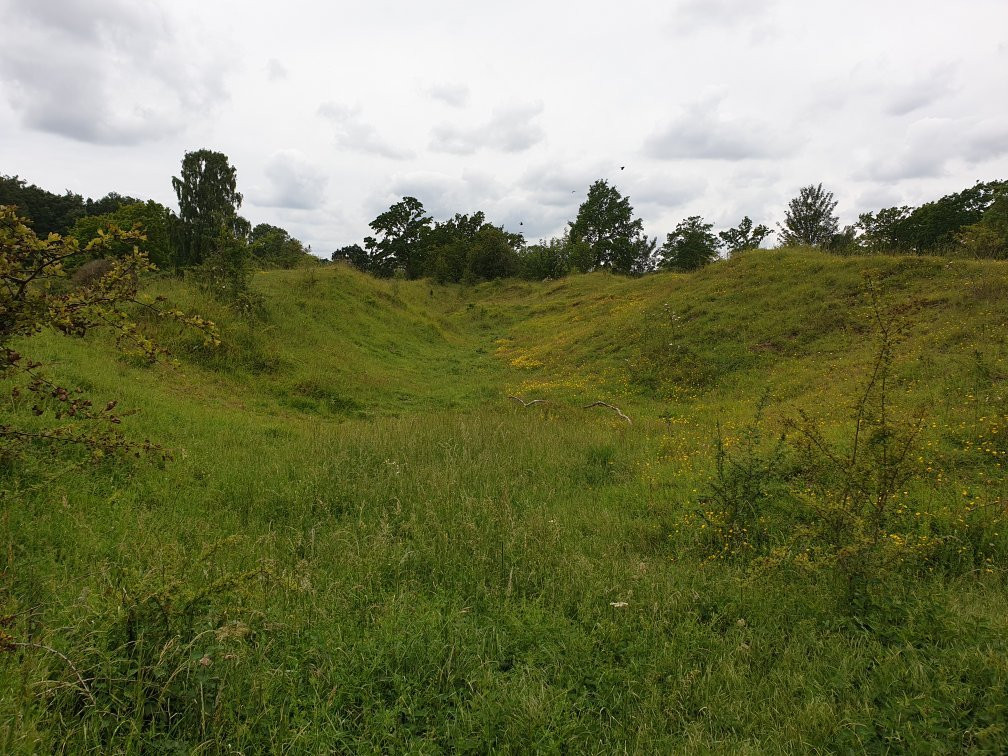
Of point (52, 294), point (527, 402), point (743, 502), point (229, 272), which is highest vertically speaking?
point (229, 272)

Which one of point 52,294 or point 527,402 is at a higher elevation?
point 52,294

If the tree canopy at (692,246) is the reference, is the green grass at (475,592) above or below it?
below

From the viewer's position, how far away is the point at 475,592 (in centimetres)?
380

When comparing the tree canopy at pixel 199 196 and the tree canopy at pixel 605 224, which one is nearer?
the tree canopy at pixel 199 196

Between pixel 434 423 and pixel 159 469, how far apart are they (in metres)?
4.33

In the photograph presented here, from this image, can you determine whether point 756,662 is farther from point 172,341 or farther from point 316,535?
point 172,341

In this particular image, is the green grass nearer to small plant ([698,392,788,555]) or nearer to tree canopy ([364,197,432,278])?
small plant ([698,392,788,555])

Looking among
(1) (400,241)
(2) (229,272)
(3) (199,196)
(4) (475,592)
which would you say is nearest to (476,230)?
(1) (400,241)

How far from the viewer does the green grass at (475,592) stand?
2.49m

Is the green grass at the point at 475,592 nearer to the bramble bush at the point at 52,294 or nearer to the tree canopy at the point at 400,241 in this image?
the bramble bush at the point at 52,294

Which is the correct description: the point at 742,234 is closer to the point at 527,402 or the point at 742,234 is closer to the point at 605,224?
the point at 605,224

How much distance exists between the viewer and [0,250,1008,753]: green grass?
98.0 inches

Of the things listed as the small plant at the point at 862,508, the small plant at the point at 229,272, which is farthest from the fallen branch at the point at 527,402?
the small plant at the point at 229,272

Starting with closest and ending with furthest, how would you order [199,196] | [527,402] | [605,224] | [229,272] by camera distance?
[527,402]
[229,272]
[199,196]
[605,224]
